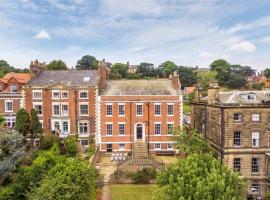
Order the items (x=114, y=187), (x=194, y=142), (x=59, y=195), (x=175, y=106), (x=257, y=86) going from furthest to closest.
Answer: (x=257, y=86)
(x=175, y=106)
(x=194, y=142)
(x=114, y=187)
(x=59, y=195)

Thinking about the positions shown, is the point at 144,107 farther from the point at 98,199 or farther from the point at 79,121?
the point at 98,199

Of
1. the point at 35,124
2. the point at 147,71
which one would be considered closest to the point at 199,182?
the point at 35,124

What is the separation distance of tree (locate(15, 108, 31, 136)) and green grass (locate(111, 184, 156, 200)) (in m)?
17.8

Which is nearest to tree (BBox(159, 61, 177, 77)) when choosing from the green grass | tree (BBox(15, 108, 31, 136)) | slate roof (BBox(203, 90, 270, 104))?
slate roof (BBox(203, 90, 270, 104))

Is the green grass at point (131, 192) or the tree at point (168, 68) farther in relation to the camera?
the tree at point (168, 68)

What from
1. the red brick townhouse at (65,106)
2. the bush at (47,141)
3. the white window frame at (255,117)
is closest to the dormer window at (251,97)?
the white window frame at (255,117)

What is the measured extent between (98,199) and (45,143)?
52.1ft

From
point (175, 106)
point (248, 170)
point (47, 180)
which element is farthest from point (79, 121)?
point (248, 170)

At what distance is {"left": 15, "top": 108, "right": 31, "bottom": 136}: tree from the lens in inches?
1826

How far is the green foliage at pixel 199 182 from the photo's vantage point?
24250 mm

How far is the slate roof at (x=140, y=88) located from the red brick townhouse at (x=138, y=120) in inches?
12.4

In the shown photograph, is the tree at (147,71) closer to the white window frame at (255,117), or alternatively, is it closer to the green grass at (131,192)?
the white window frame at (255,117)

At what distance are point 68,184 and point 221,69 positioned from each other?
129 metres

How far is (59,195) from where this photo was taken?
87.2 feet
